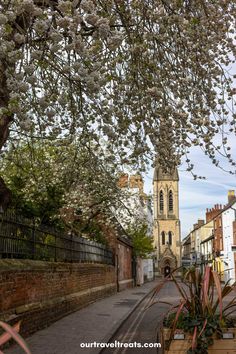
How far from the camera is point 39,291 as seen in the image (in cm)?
1181

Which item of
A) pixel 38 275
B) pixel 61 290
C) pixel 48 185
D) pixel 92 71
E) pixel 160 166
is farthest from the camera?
pixel 48 185

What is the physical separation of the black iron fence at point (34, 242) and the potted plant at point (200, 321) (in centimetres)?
488

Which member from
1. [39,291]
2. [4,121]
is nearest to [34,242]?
[39,291]

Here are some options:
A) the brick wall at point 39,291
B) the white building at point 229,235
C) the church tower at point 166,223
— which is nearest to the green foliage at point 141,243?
the white building at point 229,235

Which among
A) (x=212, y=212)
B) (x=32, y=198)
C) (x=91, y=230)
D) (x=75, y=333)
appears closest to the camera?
(x=75, y=333)

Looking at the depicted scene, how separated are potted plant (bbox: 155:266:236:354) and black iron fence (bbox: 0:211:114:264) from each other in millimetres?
4878

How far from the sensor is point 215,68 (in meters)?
7.91

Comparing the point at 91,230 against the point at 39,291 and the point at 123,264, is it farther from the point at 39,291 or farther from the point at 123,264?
the point at 39,291

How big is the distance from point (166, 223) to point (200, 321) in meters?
100

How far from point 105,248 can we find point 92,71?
879 inches

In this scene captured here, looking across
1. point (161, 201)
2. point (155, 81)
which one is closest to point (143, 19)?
point (155, 81)

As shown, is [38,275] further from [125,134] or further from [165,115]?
[165,115]

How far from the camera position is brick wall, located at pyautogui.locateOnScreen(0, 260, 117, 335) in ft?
30.8

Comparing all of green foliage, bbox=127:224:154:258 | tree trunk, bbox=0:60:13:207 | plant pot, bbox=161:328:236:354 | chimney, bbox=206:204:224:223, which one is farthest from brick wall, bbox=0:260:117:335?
chimney, bbox=206:204:224:223
